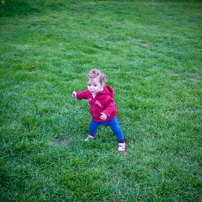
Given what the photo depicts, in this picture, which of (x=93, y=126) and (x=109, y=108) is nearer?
(x=109, y=108)

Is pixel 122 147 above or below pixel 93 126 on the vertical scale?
below

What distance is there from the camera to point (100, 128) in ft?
9.30

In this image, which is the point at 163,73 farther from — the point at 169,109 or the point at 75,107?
the point at 75,107

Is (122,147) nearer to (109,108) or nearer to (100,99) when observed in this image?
(109,108)

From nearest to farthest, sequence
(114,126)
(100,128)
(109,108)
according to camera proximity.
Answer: (109,108) < (114,126) < (100,128)

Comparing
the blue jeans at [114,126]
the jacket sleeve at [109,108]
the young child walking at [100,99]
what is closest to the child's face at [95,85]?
the young child walking at [100,99]

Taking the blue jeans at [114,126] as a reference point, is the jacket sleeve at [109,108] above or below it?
above

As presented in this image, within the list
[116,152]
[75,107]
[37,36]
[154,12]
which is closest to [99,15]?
[154,12]

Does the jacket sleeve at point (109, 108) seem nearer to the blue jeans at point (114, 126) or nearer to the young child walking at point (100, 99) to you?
the young child walking at point (100, 99)

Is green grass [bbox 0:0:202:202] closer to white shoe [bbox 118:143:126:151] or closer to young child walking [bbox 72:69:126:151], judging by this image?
white shoe [bbox 118:143:126:151]

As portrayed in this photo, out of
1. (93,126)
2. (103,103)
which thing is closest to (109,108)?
(103,103)

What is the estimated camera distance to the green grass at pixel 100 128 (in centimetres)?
198

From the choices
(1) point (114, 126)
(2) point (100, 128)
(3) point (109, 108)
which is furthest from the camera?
(2) point (100, 128)

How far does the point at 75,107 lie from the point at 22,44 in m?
4.17
